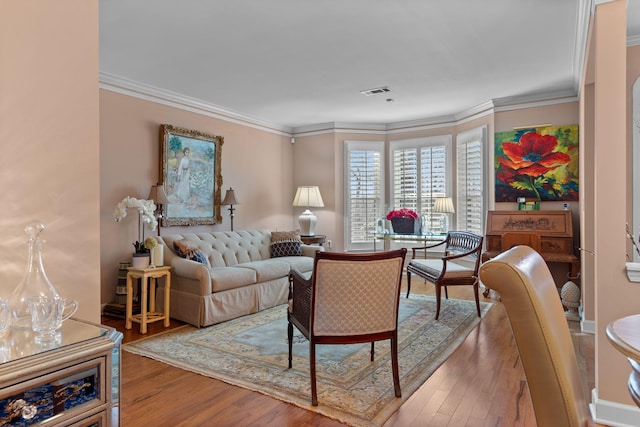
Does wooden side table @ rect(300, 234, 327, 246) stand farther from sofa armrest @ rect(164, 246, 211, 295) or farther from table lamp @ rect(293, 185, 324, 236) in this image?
sofa armrest @ rect(164, 246, 211, 295)

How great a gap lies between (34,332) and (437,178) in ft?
19.9

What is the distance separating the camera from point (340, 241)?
6805 millimetres

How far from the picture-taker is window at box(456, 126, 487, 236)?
18.7ft

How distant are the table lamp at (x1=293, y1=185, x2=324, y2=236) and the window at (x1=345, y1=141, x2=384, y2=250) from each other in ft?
1.96

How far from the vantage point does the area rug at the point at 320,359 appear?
243cm

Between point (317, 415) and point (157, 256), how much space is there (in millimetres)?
2514

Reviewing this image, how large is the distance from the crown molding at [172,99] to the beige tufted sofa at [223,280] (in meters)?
1.73

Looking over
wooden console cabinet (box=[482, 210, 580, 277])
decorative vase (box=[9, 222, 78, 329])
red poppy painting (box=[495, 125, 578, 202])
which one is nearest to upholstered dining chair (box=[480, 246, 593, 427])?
decorative vase (box=[9, 222, 78, 329])

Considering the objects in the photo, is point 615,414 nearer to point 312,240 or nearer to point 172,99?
point 312,240

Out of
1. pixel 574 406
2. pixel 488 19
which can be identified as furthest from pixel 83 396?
pixel 488 19

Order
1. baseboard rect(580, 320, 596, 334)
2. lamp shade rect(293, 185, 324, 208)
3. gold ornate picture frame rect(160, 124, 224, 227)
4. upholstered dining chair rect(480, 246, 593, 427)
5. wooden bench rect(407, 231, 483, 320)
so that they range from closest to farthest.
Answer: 1. upholstered dining chair rect(480, 246, 593, 427)
2. baseboard rect(580, 320, 596, 334)
3. wooden bench rect(407, 231, 483, 320)
4. gold ornate picture frame rect(160, 124, 224, 227)
5. lamp shade rect(293, 185, 324, 208)

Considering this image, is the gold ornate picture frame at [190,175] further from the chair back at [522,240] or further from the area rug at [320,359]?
the chair back at [522,240]

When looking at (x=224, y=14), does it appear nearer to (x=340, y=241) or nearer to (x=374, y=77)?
(x=374, y=77)

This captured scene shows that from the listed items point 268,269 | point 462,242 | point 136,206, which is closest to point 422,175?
point 462,242
